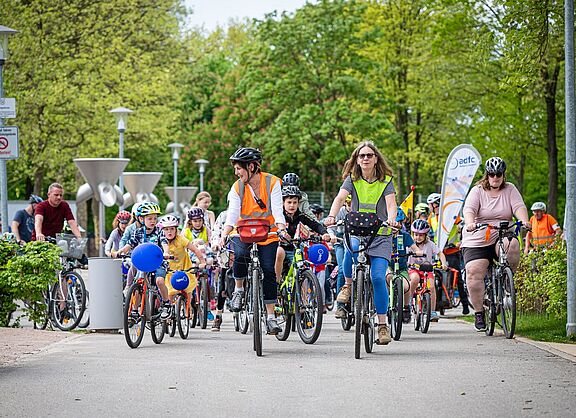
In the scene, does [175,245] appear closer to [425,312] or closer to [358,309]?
[425,312]

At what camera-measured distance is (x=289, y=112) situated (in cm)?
5578

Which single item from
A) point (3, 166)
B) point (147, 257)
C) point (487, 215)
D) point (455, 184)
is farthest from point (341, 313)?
point (455, 184)

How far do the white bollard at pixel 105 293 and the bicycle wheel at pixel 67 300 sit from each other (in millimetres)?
709

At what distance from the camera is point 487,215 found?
13641mm

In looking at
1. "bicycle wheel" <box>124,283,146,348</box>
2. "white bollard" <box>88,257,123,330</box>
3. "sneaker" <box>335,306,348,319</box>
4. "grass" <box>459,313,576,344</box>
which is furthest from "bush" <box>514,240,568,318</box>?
"white bollard" <box>88,257,123,330</box>

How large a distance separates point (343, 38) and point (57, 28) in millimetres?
15140

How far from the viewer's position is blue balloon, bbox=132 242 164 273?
1334 cm

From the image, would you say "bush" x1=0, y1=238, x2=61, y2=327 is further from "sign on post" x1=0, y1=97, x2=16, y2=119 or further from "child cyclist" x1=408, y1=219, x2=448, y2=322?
"child cyclist" x1=408, y1=219, x2=448, y2=322

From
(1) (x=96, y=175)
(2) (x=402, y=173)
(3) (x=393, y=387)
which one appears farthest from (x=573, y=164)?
(2) (x=402, y=173)

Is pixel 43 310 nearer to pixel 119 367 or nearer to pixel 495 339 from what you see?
pixel 119 367

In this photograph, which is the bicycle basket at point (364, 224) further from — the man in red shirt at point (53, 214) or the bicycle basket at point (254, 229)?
the man in red shirt at point (53, 214)

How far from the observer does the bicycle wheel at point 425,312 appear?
585 inches

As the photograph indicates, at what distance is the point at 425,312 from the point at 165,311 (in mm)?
3262

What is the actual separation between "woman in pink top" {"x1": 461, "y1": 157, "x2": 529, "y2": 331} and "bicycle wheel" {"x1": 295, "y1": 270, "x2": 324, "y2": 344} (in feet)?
6.42
